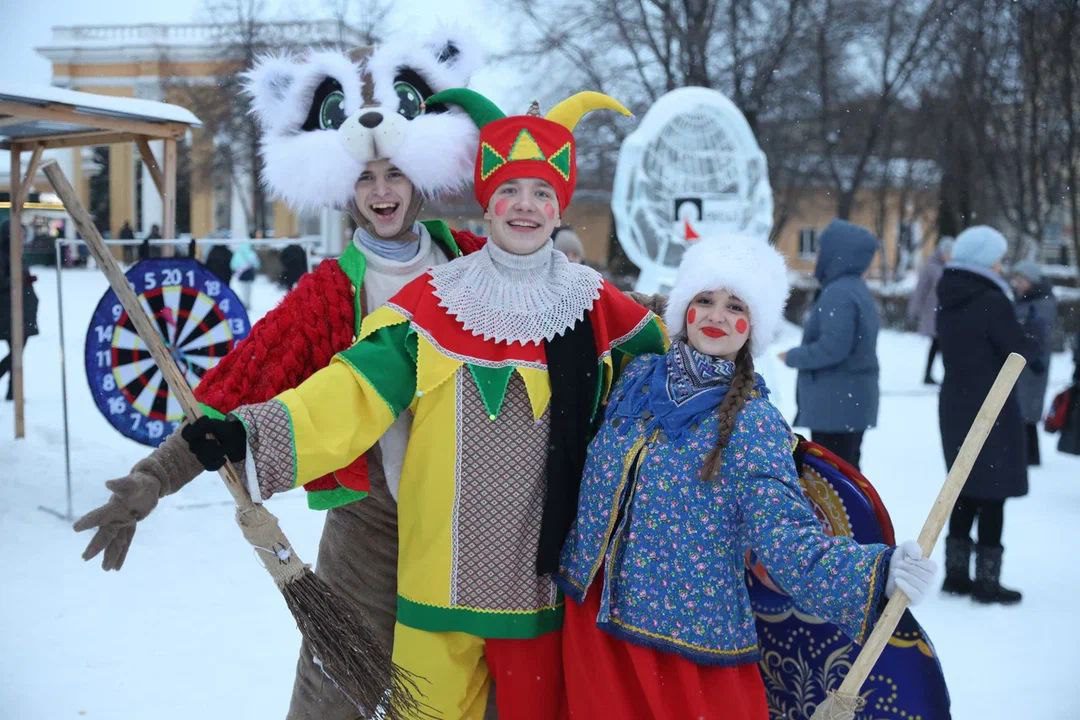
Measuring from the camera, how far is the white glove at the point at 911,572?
6.09ft

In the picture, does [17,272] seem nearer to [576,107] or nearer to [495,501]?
[576,107]

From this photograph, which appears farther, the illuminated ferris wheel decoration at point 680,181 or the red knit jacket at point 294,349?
the illuminated ferris wheel decoration at point 680,181

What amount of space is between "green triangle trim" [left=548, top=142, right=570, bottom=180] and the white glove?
1.09m

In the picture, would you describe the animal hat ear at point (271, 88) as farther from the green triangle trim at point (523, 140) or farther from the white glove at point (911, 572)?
the white glove at point (911, 572)

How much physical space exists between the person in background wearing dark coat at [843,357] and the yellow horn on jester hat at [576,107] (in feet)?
9.18

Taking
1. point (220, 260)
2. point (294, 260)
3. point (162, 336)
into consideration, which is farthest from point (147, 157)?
point (220, 260)

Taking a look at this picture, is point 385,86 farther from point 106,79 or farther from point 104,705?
point 106,79

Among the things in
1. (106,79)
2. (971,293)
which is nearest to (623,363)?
(971,293)

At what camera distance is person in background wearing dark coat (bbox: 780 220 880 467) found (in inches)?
199

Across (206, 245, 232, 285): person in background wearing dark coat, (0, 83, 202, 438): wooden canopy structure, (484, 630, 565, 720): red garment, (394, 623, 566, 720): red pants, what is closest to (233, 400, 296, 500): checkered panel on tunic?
(394, 623, 566, 720): red pants

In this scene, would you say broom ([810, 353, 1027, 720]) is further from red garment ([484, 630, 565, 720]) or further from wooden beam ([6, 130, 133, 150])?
wooden beam ([6, 130, 133, 150])

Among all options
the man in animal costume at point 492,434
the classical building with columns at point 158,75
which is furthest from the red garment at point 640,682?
the classical building with columns at point 158,75

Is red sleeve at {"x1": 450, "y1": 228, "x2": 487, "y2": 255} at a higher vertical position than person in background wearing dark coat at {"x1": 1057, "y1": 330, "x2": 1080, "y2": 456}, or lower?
higher

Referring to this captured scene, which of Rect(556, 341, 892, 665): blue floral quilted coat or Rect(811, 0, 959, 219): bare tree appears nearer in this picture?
Rect(556, 341, 892, 665): blue floral quilted coat
